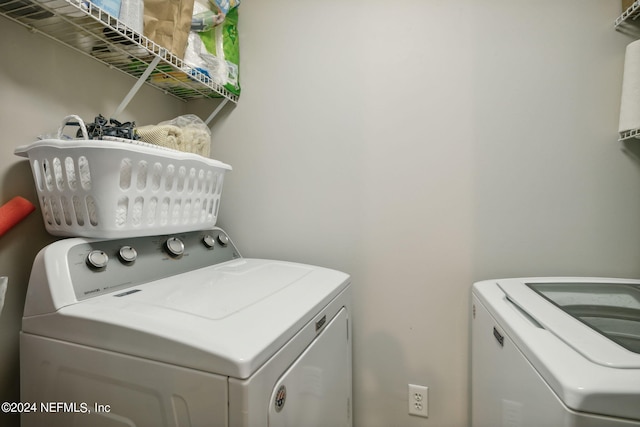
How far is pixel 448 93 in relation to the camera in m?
1.28

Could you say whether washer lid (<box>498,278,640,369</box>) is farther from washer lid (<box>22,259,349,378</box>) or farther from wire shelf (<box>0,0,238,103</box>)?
wire shelf (<box>0,0,238,103</box>)

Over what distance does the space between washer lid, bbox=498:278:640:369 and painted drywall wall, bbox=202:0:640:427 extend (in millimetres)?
185

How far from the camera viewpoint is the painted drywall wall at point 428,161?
115 centimetres

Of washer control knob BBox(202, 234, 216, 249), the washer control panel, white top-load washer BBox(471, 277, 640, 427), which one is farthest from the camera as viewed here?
washer control knob BBox(202, 234, 216, 249)

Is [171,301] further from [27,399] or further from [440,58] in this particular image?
[440,58]

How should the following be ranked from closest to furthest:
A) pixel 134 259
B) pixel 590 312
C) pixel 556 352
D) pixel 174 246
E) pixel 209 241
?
pixel 556 352 < pixel 590 312 < pixel 134 259 < pixel 174 246 < pixel 209 241

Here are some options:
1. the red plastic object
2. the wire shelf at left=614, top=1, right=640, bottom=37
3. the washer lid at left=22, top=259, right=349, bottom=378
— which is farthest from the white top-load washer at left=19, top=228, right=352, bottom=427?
the wire shelf at left=614, top=1, right=640, bottom=37

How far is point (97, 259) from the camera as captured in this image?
85 cm

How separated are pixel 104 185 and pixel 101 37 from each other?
1.74 ft

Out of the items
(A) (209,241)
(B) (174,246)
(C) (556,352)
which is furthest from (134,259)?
(C) (556,352)

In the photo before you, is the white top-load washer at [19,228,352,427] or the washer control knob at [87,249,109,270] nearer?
the white top-load washer at [19,228,352,427]

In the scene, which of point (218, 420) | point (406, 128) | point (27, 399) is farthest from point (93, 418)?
point (406, 128)

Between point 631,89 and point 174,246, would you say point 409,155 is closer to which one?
point 631,89

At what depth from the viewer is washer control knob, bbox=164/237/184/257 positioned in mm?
1072
